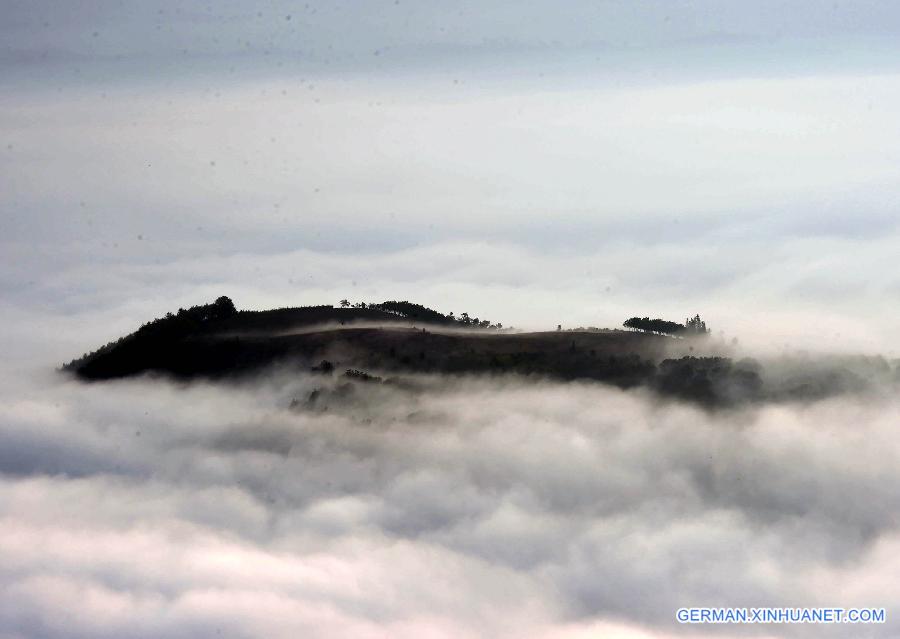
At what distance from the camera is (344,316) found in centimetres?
17650

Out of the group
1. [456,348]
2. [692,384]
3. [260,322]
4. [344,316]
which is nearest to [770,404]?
[692,384]

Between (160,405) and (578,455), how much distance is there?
2493 inches

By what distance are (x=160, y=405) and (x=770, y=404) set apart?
89038mm

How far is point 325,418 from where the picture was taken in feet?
574

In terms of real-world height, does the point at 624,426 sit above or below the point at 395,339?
below

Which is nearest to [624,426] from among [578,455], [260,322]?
[578,455]

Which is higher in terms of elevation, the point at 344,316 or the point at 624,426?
the point at 344,316

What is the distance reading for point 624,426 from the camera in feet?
606

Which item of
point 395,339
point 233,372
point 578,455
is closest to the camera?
point 395,339

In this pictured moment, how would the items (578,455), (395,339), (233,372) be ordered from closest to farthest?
(395,339) → (233,372) → (578,455)

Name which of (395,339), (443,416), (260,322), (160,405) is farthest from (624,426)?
(160,405)

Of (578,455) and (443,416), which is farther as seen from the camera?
(578,455)

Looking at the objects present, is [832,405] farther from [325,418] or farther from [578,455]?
[325,418]

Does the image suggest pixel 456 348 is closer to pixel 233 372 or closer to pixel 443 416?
pixel 443 416
